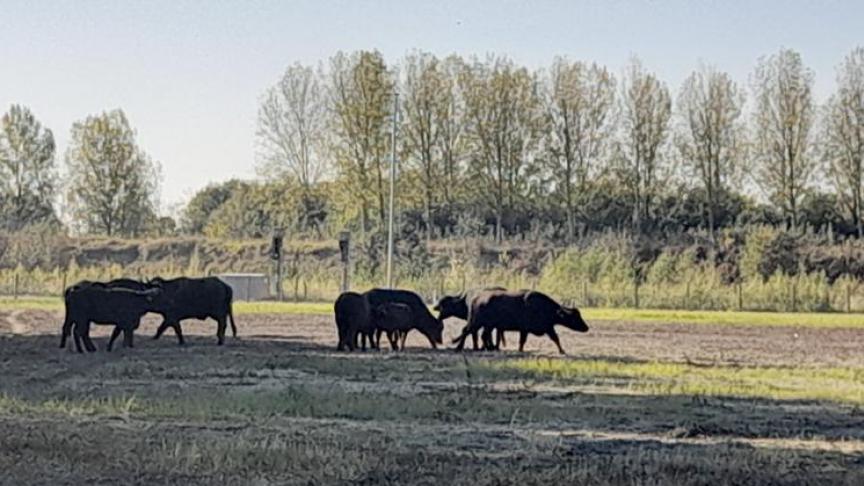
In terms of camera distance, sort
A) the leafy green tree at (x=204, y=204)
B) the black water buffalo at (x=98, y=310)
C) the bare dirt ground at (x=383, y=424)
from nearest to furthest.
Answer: the bare dirt ground at (x=383, y=424), the black water buffalo at (x=98, y=310), the leafy green tree at (x=204, y=204)

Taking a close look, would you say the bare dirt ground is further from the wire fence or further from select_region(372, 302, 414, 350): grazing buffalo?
the wire fence

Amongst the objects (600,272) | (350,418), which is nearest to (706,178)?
(600,272)

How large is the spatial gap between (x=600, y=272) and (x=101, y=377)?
162 ft

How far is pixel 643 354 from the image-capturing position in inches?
1223

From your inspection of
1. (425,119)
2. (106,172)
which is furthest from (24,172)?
(425,119)

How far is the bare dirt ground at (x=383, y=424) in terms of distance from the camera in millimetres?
12773

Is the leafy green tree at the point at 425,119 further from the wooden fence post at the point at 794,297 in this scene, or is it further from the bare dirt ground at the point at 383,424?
the bare dirt ground at the point at 383,424

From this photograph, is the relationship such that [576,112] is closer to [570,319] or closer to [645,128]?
[645,128]

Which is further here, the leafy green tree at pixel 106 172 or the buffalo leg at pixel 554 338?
the leafy green tree at pixel 106 172

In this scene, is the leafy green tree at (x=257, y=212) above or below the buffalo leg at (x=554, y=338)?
above

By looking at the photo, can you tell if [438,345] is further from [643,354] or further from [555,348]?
[643,354]

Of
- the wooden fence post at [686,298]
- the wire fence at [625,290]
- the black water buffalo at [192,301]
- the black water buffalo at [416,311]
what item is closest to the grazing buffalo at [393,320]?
the black water buffalo at [416,311]

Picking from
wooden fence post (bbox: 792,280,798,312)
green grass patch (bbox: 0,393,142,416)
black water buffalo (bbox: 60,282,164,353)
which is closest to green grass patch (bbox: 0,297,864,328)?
wooden fence post (bbox: 792,280,798,312)

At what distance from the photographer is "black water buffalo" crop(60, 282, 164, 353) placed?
29.2 meters
